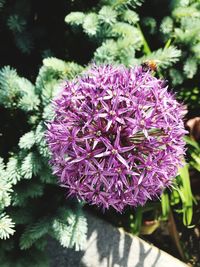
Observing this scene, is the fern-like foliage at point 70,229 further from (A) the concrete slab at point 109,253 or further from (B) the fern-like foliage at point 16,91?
(B) the fern-like foliage at point 16,91

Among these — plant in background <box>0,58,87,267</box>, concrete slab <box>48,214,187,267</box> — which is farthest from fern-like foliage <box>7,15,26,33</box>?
concrete slab <box>48,214,187,267</box>

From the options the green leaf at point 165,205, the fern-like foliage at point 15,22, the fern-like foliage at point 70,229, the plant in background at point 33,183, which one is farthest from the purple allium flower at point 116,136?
the green leaf at point 165,205

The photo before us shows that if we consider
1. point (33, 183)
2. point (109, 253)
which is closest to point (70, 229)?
point (33, 183)

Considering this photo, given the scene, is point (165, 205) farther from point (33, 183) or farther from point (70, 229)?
point (33, 183)

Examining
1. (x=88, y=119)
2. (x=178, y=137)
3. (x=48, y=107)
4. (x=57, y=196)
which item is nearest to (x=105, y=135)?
(x=88, y=119)

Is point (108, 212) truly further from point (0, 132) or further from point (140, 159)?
point (140, 159)
